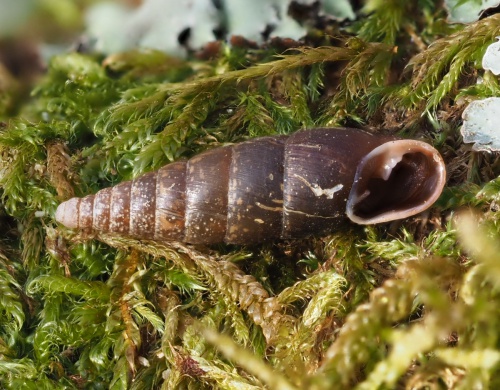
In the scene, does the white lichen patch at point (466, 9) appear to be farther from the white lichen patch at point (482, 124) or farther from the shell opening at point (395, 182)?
the shell opening at point (395, 182)

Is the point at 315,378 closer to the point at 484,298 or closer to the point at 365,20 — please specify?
the point at 484,298

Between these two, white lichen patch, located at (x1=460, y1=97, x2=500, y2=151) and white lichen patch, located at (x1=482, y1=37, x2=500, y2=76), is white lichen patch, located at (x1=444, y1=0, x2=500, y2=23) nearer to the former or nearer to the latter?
white lichen patch, located at (x1=482, y1=37, x2=500, y2=76)

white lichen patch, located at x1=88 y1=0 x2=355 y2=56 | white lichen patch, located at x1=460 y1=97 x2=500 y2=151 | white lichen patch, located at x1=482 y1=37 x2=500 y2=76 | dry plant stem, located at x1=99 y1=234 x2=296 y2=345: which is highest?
white lichen patch, located at x1=88 y1=0 x2=355 y2=56

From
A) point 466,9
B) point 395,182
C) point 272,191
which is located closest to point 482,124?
point 395,182

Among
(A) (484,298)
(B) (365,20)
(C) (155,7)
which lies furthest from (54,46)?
(A) (484,298)

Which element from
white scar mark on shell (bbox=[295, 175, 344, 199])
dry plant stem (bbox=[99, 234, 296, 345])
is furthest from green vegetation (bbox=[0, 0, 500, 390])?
white scar mark on shell (bbox=[295, 175, 344, 199])

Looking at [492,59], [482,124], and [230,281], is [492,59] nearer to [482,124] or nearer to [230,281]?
[482,124]
